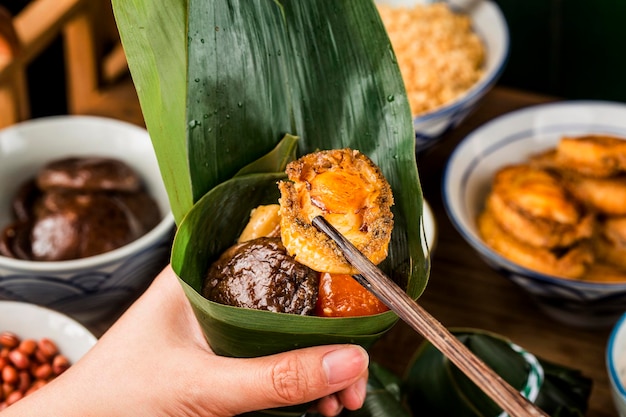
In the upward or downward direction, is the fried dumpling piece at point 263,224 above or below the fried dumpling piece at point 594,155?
above

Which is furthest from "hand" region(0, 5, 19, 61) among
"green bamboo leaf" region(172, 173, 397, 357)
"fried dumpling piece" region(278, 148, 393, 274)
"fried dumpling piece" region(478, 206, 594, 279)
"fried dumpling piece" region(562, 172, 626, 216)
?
"fried dumpling piece" region(562, 172, 626, 216)

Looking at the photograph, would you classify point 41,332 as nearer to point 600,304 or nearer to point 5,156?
point 5,156

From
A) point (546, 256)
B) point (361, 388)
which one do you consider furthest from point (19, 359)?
point (546, 256)

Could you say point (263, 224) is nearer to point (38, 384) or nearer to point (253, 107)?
point (253, 107)

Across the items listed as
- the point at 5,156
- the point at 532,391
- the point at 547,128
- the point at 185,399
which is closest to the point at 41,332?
the point at 185,399

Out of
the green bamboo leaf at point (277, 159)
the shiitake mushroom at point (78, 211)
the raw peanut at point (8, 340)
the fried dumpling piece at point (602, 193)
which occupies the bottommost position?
the fried dumpling piece at point (602, 193)

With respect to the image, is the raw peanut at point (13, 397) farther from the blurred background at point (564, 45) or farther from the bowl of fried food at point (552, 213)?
the blurred background at point (564, 45)

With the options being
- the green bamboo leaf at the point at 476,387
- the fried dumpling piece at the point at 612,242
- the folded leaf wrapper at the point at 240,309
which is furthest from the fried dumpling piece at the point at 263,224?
the fried dumpling piece at the point at 612,242

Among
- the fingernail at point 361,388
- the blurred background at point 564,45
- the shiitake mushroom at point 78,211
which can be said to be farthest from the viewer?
the blurred background at point 564,45
